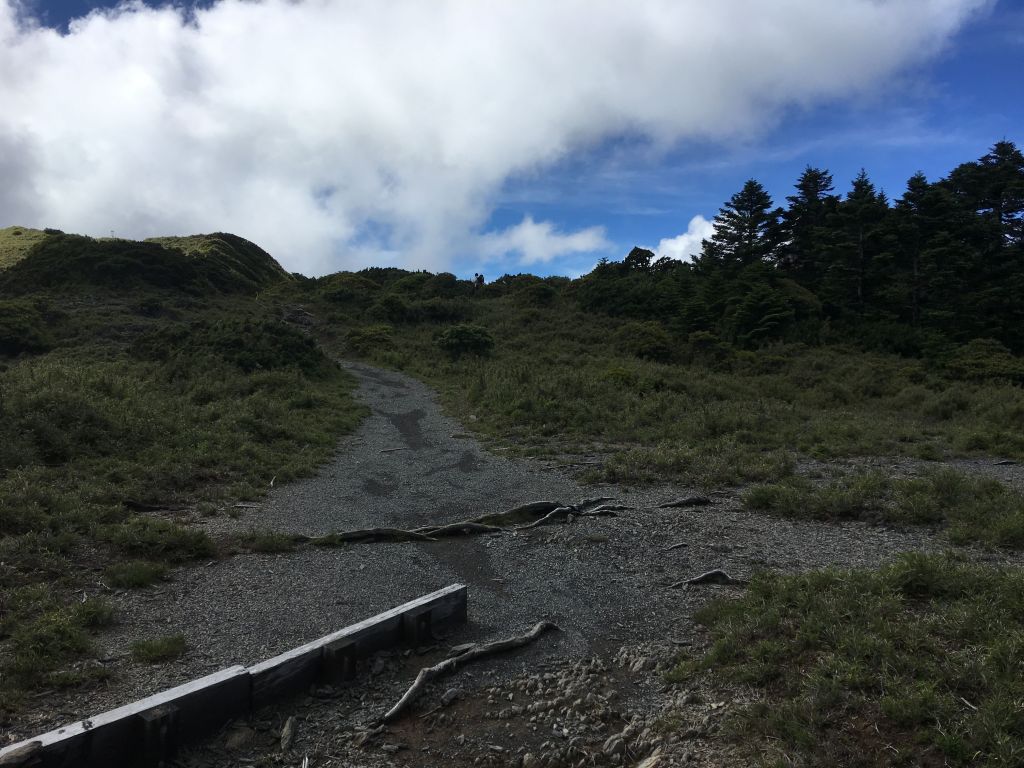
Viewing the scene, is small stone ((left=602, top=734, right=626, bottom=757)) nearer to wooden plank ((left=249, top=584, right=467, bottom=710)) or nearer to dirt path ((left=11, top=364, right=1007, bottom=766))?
dirt path ((left=11, top=364, right=1007, bottom=766))

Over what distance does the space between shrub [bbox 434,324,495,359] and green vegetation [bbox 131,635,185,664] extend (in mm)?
25227

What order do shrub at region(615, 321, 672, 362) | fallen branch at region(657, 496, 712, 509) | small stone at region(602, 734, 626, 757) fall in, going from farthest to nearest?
shrub at region(615, 321, 672, 362), fallen branch at region(657, 496, 712, 509), small stone at region(602, 734, 626, 757)

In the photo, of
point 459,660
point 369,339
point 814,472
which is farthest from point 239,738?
point 369,339

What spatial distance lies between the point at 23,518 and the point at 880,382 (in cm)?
2512

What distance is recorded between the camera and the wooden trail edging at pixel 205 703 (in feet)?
11.3

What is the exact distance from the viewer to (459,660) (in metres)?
5.03

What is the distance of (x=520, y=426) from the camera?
16391 millimetres

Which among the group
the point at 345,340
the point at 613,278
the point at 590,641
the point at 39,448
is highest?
the point at 613,278

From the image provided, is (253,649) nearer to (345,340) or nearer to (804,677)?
(804,677)

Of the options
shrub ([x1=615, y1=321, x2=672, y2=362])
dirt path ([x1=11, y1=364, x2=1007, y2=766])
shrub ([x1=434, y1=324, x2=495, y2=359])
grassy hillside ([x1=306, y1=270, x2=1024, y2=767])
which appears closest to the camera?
grassy hillside ([x1=306, y1=270, x2=1024, y2=767])

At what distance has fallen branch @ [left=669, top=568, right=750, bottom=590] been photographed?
6.63 metres

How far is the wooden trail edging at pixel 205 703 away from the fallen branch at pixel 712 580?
2.81 metres

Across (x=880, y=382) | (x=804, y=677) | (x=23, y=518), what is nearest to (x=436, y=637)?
(x=804, y=677)

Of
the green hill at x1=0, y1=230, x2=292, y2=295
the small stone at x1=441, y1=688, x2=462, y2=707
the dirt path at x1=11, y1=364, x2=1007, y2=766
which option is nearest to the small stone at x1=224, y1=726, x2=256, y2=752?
the dirt path at x1=11, y1=364, x2=1007, y2=766
